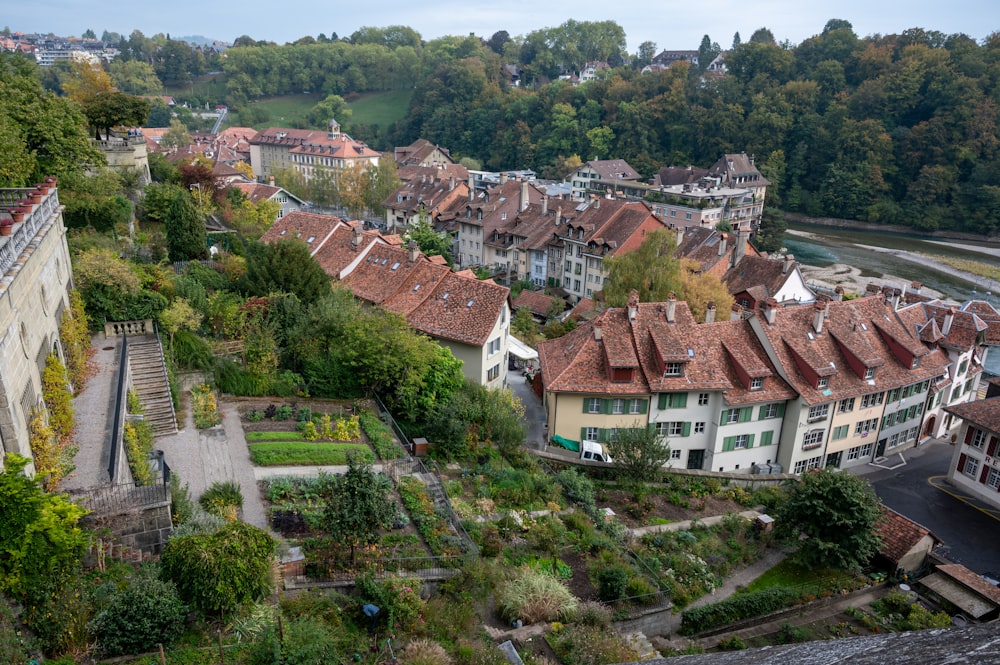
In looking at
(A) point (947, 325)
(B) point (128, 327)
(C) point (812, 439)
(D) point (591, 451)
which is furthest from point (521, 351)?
(A) point (947, 325)

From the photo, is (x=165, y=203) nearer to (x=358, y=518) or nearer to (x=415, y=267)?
(x=415, y=267)

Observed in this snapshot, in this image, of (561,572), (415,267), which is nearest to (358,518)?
(561,572)

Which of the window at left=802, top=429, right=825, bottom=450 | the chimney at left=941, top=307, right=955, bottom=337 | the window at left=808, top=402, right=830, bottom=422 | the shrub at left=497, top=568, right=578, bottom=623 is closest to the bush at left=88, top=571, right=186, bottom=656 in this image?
the shrub at left=497, top=568, right=578, bottom=623

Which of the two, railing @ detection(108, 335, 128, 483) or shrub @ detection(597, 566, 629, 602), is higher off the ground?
railing @ detection(108, 335, 128, 483)

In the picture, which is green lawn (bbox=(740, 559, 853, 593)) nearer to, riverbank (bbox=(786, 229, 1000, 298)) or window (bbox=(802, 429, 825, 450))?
window (bbox=(802, 429, 825, 450))

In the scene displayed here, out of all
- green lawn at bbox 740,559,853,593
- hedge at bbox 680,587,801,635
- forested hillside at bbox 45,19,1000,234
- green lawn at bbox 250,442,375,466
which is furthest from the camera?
forested hillside at bbox 45,19,1000,234

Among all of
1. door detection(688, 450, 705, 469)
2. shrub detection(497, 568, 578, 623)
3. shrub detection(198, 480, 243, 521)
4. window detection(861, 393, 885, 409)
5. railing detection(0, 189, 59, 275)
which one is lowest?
door detection(688, 450, 705, 469)

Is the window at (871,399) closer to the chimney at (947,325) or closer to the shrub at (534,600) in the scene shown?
the chimney at (947,325)
